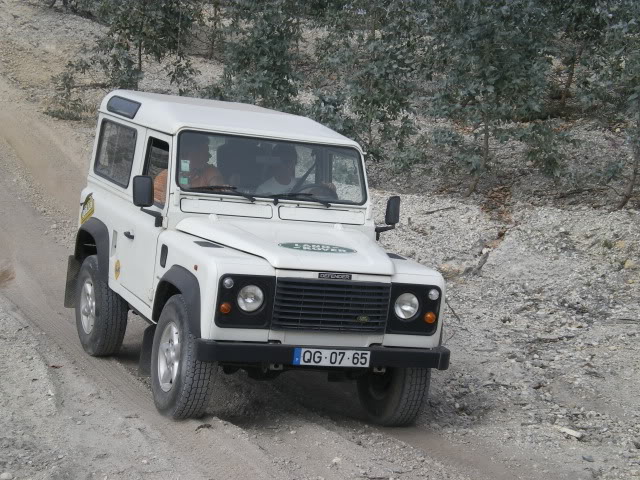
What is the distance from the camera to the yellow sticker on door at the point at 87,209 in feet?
25.9

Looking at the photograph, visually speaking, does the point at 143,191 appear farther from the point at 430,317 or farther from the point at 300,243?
the point at 430,317

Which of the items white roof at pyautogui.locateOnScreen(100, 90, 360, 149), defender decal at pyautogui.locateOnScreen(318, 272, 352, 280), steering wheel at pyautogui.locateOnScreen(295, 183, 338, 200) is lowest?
defender decal at pyautogui.locateOnScreen(318, 272, 352, 280)

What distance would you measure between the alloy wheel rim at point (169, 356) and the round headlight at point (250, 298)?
1.84 feet

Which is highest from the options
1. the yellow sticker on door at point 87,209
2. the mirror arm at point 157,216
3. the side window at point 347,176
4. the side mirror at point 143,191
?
the side window at point 347,176

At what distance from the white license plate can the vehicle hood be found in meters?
0.50

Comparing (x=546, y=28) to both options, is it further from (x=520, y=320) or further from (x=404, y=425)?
(x=404, y=425)

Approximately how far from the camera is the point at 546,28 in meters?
13.1

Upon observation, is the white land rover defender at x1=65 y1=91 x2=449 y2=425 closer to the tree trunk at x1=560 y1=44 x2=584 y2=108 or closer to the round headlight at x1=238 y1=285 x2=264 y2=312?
the round headlight at x1=238 y1=285 x2=264 y2=312

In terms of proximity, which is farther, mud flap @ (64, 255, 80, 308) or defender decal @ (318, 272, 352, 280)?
mud flap @ (64, 255, 80, 308)

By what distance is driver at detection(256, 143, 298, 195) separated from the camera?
677 cm

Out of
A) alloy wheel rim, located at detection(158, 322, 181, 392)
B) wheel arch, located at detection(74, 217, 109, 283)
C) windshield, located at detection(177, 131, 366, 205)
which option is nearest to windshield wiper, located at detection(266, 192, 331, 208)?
windshield, located at detection(177, 131, 366, 205)

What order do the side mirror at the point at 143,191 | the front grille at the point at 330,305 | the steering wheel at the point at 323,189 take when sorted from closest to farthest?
the front grille at the point at 330,305 → the side mirror at the point at 143,191 → the steering wheel at the point at 323,189

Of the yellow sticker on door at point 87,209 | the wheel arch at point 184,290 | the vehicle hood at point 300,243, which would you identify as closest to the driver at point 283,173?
the vehicle hood at point 300,243

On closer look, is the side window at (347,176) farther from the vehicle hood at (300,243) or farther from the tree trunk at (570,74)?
the tree trunk at (570,74)
